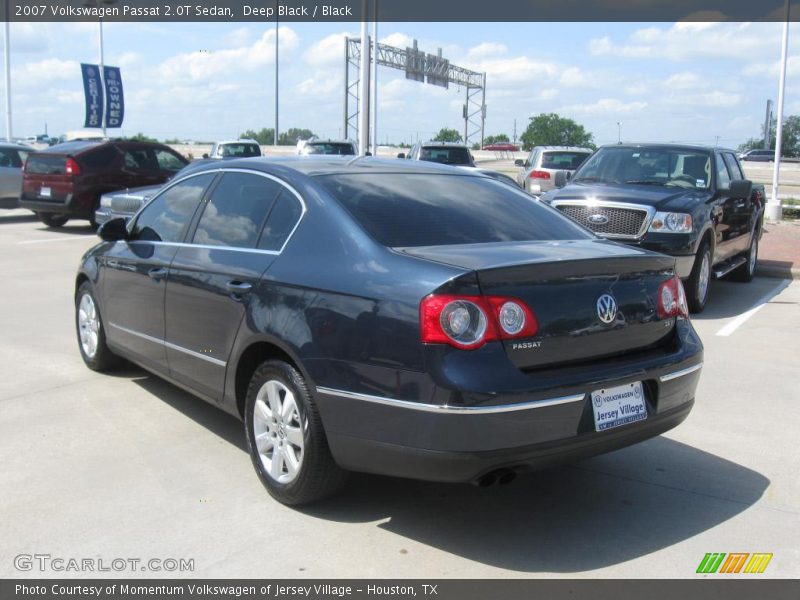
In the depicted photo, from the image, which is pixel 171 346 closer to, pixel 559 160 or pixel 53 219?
pixel 53 219

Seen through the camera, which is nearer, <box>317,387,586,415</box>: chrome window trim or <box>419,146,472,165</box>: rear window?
<box>317,387,586,415</box>: chrome window trim

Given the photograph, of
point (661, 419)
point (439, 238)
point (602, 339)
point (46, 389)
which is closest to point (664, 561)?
point (661, 419)

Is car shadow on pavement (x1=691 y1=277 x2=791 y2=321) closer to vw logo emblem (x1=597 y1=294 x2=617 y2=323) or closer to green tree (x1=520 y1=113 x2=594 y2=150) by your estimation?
vw logo emblem (x1=597 y1=294 x2=617 y2=323)

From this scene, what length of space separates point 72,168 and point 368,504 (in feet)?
45.5

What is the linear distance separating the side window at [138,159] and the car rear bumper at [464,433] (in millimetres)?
14346

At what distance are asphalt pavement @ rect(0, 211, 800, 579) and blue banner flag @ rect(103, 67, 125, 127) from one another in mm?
27321

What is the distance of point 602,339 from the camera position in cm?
378

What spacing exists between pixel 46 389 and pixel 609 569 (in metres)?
4.26

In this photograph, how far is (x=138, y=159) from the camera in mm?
17047

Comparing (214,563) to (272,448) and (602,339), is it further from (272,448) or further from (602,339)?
(602,339)

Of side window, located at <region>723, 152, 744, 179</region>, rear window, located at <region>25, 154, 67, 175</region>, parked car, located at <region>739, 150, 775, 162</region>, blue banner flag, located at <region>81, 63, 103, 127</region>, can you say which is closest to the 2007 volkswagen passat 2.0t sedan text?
side window, located at <region>723, 152, 744, 179</region>

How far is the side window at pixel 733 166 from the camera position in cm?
1108

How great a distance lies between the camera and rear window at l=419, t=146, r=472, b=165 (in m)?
21.3

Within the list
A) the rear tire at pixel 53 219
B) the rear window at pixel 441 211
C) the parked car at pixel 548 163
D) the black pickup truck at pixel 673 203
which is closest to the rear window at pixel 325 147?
the parked car at pixel 548 163
